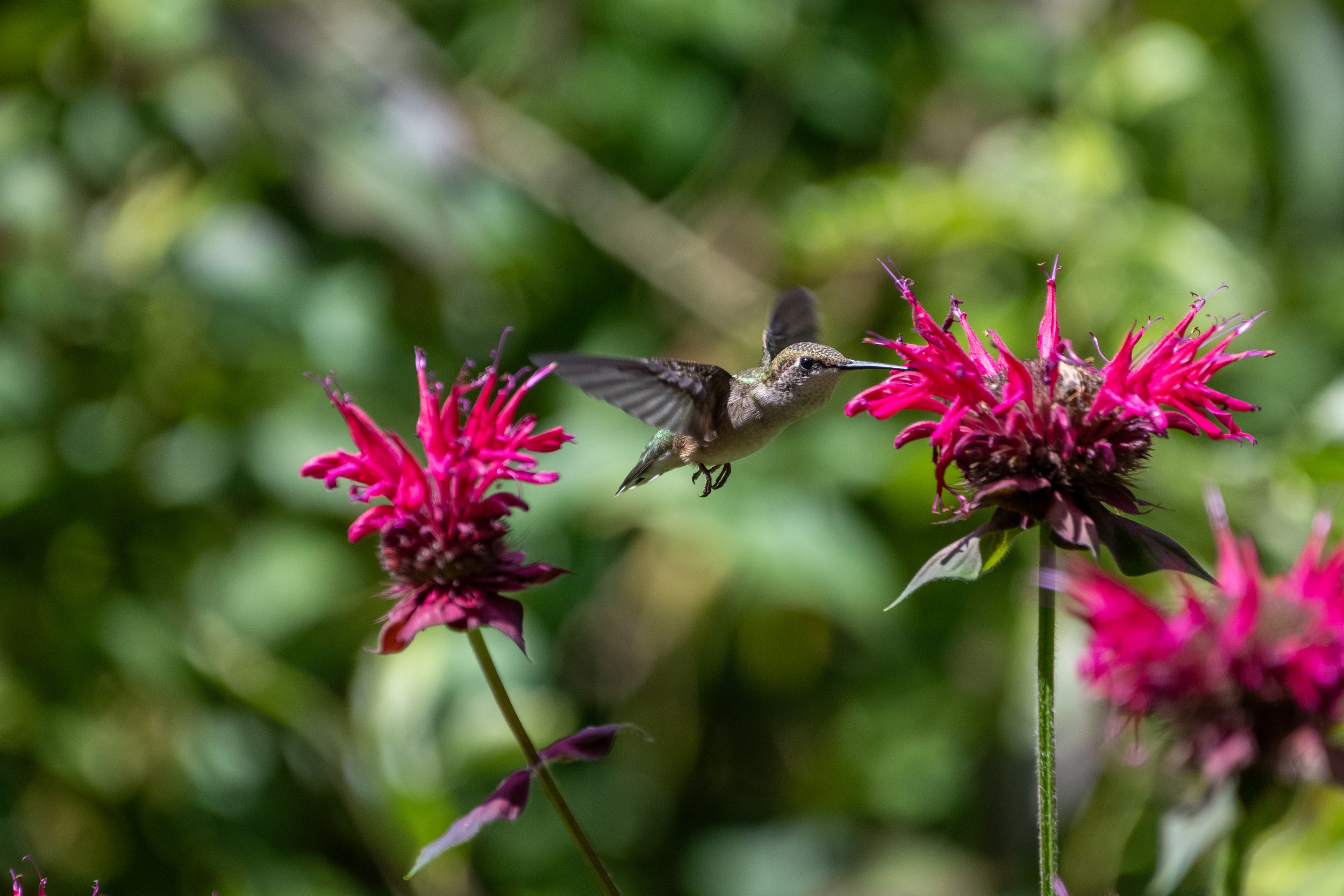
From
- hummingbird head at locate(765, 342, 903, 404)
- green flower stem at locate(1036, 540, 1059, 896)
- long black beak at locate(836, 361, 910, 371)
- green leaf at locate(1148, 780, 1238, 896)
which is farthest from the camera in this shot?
hummingbird head at locate(765, 342, 903, 404)

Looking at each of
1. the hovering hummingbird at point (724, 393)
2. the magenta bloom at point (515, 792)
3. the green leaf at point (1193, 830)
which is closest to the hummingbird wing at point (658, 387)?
the hovering hummingbird at point (724, 393)

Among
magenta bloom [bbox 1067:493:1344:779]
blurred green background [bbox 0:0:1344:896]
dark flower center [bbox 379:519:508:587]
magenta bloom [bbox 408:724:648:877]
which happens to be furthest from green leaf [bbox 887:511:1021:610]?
blurred green background [bbox 0:0:1344:896]

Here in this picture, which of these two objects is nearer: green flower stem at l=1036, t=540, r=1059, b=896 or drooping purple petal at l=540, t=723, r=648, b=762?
green flower stem at l=1036, t=540, r=1059, b=896

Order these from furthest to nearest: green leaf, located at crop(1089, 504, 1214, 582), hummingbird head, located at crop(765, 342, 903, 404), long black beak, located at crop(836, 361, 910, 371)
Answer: hummingbird head, located at crop(765, 342, 903, 404) < long black beak, located at crop(836, 361, 910, 371) < green leaf, located at crop(1089, 504, 1214, 582)

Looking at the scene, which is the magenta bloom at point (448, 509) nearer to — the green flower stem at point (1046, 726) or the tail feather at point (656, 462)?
the tail feather at point (656, 462)

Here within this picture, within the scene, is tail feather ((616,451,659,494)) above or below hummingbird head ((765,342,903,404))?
below

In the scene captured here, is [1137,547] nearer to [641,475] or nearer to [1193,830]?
[1193,830]

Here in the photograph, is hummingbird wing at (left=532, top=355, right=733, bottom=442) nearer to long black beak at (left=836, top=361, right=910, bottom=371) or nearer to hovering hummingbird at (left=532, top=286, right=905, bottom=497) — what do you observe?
hovering hummingbird at (left=532, top=286, right=905, bottom=497)
